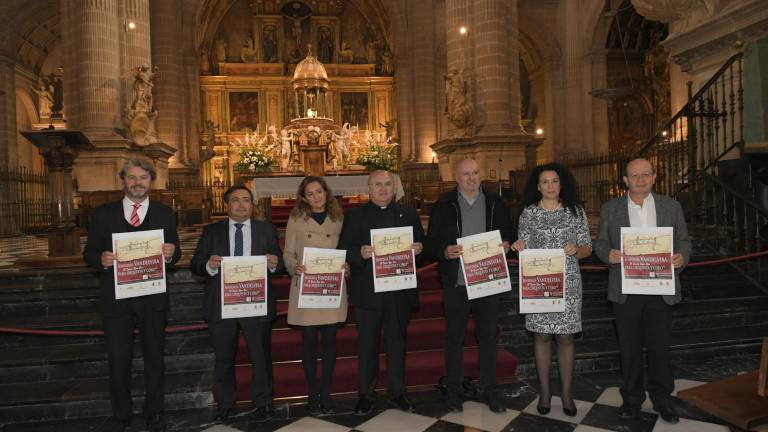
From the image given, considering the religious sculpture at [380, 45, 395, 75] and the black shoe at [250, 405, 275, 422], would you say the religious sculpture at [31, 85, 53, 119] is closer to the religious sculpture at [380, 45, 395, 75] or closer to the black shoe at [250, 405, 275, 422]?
the religious sculpture at [380, 45, 395, 75]

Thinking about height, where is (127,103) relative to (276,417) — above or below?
above

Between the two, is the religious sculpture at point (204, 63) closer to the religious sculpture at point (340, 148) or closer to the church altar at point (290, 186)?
the religious sculpture at point (340, 148)

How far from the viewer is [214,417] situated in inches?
166

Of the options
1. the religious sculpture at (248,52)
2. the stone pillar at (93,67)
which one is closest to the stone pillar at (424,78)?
the religious sculpture at (248,52)

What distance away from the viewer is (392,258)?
3.99 m

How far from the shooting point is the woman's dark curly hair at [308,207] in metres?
4.12

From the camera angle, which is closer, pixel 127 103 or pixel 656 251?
pixel 656 251

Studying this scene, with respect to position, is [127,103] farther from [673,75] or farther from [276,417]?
[673,75]

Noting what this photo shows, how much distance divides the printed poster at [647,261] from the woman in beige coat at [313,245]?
202 centimetres

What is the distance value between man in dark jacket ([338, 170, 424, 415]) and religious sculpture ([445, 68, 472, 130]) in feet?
33.6

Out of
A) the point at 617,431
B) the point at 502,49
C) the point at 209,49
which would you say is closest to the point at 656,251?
the point at 617,431

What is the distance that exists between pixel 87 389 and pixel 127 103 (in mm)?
9768

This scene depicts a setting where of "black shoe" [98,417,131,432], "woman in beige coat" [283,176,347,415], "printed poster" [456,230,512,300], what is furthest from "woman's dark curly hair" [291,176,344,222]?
"black shoe" [98,417,131,432]

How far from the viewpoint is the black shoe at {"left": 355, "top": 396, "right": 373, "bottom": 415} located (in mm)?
4184
